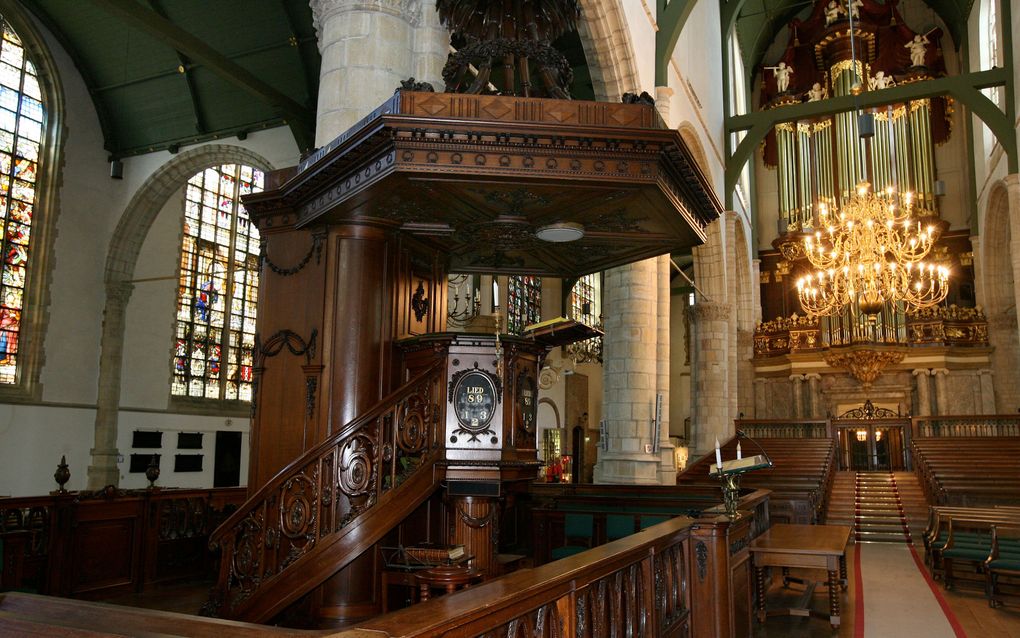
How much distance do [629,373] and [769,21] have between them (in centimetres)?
1463

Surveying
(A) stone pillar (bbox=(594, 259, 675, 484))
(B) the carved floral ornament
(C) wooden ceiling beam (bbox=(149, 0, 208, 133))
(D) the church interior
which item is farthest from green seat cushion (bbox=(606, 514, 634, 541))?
(B) the carved floral ornament

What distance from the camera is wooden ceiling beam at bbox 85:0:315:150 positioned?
1064 centimetres

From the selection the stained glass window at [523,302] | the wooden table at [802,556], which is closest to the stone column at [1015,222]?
the wooden table at [802,556]

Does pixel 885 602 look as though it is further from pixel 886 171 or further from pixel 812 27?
pixel 812 27

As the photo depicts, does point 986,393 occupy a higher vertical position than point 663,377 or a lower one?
higher

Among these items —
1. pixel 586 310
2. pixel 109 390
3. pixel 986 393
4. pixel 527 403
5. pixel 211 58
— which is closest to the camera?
pixel 527 403

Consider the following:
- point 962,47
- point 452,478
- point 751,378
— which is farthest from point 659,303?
point 962,47

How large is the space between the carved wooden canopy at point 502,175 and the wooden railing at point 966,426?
13.0 meters

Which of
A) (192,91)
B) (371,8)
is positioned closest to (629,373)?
(371,8)

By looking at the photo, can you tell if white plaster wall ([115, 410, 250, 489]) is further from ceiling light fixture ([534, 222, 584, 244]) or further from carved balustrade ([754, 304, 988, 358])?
carved balustrade ([754, 304, 988, 358])

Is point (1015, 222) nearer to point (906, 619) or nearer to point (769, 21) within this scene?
point (906, 619)

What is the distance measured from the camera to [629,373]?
434 inches

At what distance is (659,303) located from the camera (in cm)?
1191

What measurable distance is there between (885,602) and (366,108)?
559 centimetres
